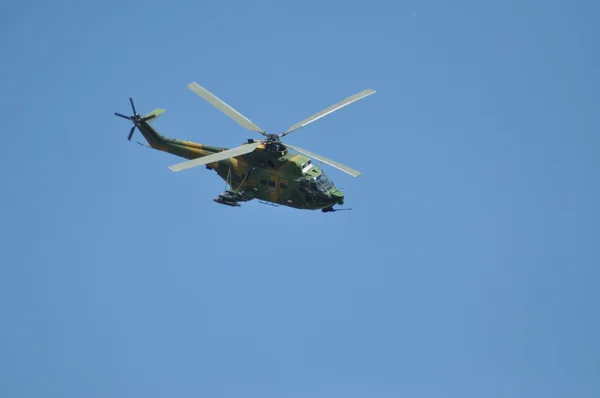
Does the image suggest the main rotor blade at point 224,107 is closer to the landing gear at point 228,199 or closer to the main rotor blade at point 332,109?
the main rotor blade at point 332,109

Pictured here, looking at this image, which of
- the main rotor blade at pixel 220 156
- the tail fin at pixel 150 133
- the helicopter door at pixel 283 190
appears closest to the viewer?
the main rotor blade at pixel 220 156

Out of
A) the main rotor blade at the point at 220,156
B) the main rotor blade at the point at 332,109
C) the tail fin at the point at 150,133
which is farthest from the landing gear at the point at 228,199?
the tail fin at the point at 150,133

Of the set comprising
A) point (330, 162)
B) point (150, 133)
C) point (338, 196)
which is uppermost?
point (150, 133)

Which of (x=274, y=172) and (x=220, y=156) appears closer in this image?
(x=220, y=156)

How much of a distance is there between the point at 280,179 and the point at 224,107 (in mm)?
7075

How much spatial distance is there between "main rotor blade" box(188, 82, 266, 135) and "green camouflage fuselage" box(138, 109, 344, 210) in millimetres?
2176

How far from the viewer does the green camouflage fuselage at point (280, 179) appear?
69.0 metres

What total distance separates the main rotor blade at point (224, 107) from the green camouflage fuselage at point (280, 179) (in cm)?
218

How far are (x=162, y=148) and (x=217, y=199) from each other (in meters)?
8.47

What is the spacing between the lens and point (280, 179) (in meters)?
69.6

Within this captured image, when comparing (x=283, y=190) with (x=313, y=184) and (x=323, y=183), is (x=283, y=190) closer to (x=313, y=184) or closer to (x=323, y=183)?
(x=313, y=184)

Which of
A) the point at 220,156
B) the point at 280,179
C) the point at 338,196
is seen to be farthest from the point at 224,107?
the point at 338,196

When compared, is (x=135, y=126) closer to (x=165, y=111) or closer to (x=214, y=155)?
(x=165, y=111)

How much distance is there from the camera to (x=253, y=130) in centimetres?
7088
